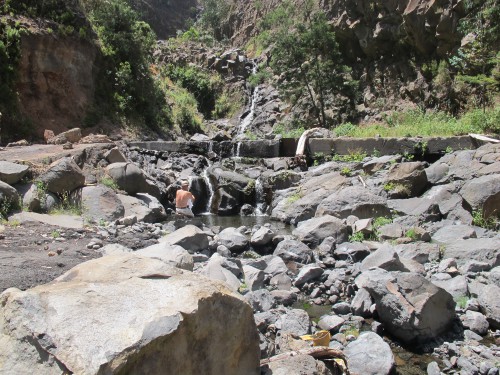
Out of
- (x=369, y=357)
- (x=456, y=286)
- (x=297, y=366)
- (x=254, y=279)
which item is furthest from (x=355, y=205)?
(x=297, y=366)

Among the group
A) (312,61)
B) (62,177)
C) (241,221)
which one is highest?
(312,61)

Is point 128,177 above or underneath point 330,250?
above

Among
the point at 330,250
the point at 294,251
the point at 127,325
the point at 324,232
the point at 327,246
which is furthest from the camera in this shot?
the point at 324,232

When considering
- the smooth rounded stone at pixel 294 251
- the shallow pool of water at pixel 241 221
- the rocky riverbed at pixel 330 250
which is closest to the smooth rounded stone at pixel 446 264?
the rocky riverbed at pixel 330 250

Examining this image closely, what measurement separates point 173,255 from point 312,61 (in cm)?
2046

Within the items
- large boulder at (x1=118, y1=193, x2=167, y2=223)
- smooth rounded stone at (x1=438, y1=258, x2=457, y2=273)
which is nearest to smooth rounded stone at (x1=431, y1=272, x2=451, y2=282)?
smooth rounded stone at (x1=438, y1=258, x2=457, y2=273)

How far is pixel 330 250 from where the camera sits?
A: 820 centimetres

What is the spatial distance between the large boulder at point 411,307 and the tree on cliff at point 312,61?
19.8 meters

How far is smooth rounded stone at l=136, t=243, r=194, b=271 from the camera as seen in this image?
5252 mm

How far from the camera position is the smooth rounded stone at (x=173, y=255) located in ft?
17.2

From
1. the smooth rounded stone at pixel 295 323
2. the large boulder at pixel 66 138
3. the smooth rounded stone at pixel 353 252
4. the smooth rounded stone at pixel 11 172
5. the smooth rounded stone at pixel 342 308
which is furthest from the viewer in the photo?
the large boulder at pixel 66 138

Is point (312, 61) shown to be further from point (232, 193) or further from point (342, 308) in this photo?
point (342, 308)

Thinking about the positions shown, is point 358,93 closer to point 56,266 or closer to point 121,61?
point 121,61

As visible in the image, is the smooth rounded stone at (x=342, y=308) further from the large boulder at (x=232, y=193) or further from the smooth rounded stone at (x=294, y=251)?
the large boulder at (x=232, y=193)
